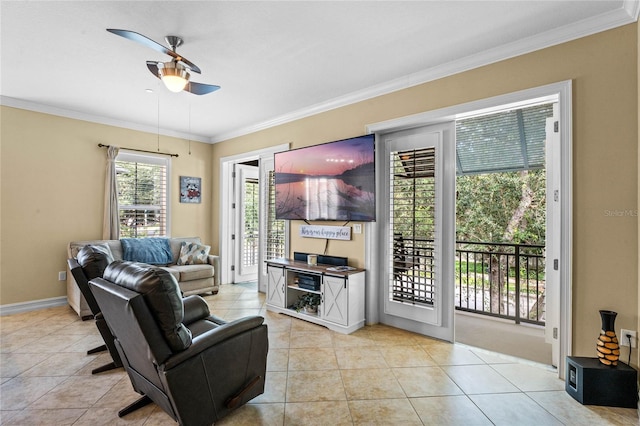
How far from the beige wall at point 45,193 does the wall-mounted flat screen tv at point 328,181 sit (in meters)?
2.75

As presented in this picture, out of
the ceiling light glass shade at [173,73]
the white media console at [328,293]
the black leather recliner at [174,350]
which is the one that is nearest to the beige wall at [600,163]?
the white media console at [328,293]

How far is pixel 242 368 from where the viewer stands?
1.98 m

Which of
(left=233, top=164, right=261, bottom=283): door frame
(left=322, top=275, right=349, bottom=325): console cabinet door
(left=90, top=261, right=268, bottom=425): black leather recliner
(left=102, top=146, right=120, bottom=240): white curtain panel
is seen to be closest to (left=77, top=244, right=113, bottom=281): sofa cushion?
(left=90, top=261, right=268, bottom=425): black leather recliner

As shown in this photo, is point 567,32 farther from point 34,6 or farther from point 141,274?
point 34,6

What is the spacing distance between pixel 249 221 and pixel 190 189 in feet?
3.92

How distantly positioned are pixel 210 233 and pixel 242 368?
4400 mm

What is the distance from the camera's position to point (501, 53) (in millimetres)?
2715

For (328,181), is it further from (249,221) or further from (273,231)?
(249,221)

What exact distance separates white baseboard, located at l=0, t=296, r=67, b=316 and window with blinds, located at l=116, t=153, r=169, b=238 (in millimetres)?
1166

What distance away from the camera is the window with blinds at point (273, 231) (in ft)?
16.4

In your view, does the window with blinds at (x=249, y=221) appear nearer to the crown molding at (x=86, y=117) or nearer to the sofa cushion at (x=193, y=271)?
the sofa cushion at (x=193, y=271)

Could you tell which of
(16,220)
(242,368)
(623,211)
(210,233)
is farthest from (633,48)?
(16,220)

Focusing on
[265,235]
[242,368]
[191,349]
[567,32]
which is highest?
[567,32]

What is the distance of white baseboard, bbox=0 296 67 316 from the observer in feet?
13.2
